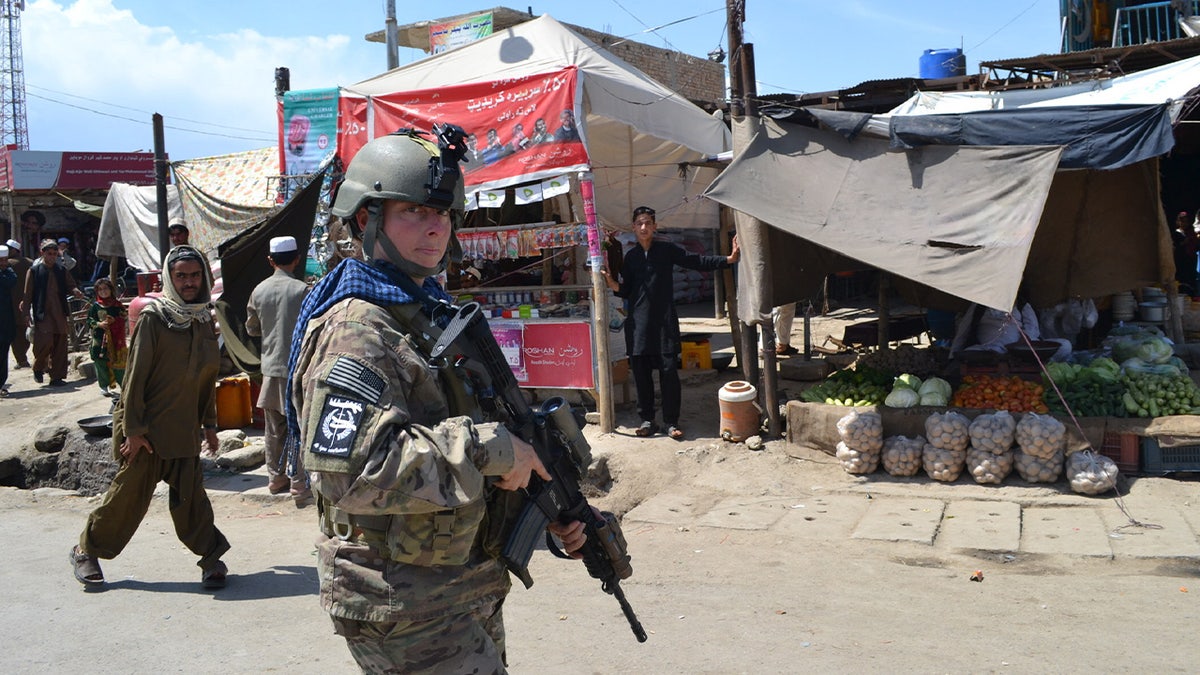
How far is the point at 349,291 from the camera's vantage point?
233 cm

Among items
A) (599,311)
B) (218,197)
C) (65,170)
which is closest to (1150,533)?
(599,311)

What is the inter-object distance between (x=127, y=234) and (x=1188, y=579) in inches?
555

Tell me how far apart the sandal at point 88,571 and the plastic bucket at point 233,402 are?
4.23 metres

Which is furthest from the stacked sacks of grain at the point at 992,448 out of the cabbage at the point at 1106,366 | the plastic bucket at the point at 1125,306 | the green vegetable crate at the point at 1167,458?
the plastic bucket at the point at 1125,306

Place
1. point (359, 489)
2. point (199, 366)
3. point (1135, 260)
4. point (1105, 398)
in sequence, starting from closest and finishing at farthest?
point (359, 489)
point (199, 366)
point (1105, 398)
point (1135, 260)

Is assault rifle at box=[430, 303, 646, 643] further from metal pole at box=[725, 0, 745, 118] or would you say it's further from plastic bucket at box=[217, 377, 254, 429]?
plastic bucket at box=[217, 377, 254, 429]

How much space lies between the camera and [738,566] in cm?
559

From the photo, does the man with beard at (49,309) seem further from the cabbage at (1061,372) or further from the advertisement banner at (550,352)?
the cabbage at (1061,372)

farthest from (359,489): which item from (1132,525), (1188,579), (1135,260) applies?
(1135,260)

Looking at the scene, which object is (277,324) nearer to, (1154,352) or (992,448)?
(992,448)

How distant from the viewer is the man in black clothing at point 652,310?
807 centimetres

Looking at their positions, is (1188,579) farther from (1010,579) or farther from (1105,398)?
(1105,398)

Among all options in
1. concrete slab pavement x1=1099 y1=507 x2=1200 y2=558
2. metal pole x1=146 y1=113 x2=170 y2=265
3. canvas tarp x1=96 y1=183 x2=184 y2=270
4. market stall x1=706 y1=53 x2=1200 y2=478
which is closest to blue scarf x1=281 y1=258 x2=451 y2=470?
market stall x1=706 y1=53 x2=1200 y2=478

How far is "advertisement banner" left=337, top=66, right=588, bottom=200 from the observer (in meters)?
8.04
